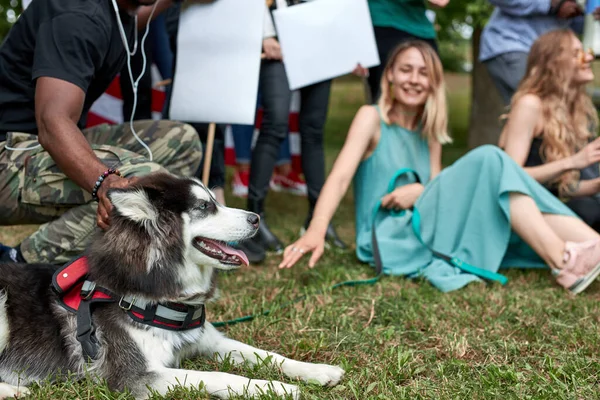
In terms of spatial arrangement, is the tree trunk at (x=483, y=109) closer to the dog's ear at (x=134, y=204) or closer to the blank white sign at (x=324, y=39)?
the blank white sign at (x=324, y=39)

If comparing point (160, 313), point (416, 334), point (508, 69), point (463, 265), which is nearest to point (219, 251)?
point (160, 313)

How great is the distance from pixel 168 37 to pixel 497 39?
268cm

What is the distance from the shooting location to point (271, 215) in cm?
630

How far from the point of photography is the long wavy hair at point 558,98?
14.4ft

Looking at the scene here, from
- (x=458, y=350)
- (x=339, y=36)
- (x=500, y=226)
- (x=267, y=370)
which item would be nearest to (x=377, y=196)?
(x=500, y=226)

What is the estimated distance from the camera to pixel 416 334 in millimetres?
3137

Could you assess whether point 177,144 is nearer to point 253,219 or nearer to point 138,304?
point 253,219

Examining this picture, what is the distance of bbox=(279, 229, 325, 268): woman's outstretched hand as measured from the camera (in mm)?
3621

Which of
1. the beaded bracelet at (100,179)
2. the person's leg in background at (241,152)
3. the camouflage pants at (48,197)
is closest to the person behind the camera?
the beaded bracelet at (100,179)

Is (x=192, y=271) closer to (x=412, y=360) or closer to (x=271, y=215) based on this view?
(x=412, y=360)

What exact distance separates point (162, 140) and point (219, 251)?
1.29 meters

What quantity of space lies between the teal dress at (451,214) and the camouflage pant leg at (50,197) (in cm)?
174

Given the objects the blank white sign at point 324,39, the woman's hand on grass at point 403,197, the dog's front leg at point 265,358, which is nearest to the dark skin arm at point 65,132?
the dog's front leg at point 265,358

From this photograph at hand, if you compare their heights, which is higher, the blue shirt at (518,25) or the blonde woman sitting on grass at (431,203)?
A: the blue shirt at (518,25)
